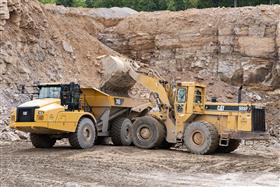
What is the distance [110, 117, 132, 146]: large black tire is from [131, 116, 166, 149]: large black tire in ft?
2.12

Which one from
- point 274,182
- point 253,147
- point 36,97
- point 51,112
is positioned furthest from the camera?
point 253,147

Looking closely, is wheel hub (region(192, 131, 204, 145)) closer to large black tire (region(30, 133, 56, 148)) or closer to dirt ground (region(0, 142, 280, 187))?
dirt ground (region(0, 142, 280, 187))

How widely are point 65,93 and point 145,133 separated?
9.11 feet

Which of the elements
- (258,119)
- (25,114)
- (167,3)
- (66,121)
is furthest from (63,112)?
(167,3)

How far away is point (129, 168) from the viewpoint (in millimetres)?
12125

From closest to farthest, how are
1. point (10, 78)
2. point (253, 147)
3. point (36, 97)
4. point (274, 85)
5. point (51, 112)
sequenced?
point (51, 112)
point (36, 97)
point (253, 147)
point (10, 78)
point (274, 85)

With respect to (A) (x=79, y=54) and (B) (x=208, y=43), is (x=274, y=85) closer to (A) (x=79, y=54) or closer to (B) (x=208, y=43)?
(B) (x=208, y=43)

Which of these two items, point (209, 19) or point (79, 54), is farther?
point (209, 19)

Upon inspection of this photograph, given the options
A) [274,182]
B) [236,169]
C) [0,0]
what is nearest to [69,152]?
[236,169]

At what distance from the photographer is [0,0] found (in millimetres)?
23031

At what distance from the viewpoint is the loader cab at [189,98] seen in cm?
1553

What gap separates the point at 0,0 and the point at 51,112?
1016cm

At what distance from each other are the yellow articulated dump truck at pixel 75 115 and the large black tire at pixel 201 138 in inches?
103

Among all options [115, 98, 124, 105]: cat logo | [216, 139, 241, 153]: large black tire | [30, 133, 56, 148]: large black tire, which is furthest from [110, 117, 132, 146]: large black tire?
[216, 139, 241, 153]: large black tire
